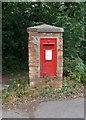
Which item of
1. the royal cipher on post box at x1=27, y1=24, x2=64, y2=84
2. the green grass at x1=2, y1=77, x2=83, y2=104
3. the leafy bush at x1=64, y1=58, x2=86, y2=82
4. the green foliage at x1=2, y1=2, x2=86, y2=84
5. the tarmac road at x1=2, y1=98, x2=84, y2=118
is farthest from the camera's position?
the green foliage at x1=2, y1=2, x2=86, y2=84

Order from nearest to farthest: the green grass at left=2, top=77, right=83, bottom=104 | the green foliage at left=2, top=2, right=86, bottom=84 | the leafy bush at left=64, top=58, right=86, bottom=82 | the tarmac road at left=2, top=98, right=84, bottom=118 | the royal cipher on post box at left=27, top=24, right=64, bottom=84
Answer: the tarmac road at left=2, top=98, right=84, bottom=118, the green grass at left=2, top=77, right=83, bottom=104, the royal cipher on post box at left=27, top=24, right=64, bottom=84, the leafy bush at left=64, top=58, right=86, bottom=82, the green foliage at left=2, top=2, right=86, bottom=84

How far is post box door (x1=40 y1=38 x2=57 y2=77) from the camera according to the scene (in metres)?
6.65

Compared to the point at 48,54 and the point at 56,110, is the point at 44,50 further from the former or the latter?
the point at 56,110

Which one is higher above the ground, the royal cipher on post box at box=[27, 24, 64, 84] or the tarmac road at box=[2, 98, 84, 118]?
the royal cipher on post box at box=[27, 24, 64, 84]

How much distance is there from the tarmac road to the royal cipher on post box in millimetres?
861

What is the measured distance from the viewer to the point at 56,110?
556 centimetres

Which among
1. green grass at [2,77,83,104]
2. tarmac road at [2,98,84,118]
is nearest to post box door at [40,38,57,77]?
green grass at [2,77,83,104]

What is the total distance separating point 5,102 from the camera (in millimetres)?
5957

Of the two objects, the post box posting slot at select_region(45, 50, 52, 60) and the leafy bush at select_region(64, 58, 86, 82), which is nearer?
the post box posting slot at select_region(45, 50, 52, 60)

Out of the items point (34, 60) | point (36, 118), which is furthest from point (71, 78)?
point (36, 118)

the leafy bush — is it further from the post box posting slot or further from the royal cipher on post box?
the post box posting slot

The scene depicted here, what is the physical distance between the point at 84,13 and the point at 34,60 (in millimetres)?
2519

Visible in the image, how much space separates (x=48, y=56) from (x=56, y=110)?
1.50 meters

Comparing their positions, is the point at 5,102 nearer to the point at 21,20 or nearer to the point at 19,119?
the point at 19,119
